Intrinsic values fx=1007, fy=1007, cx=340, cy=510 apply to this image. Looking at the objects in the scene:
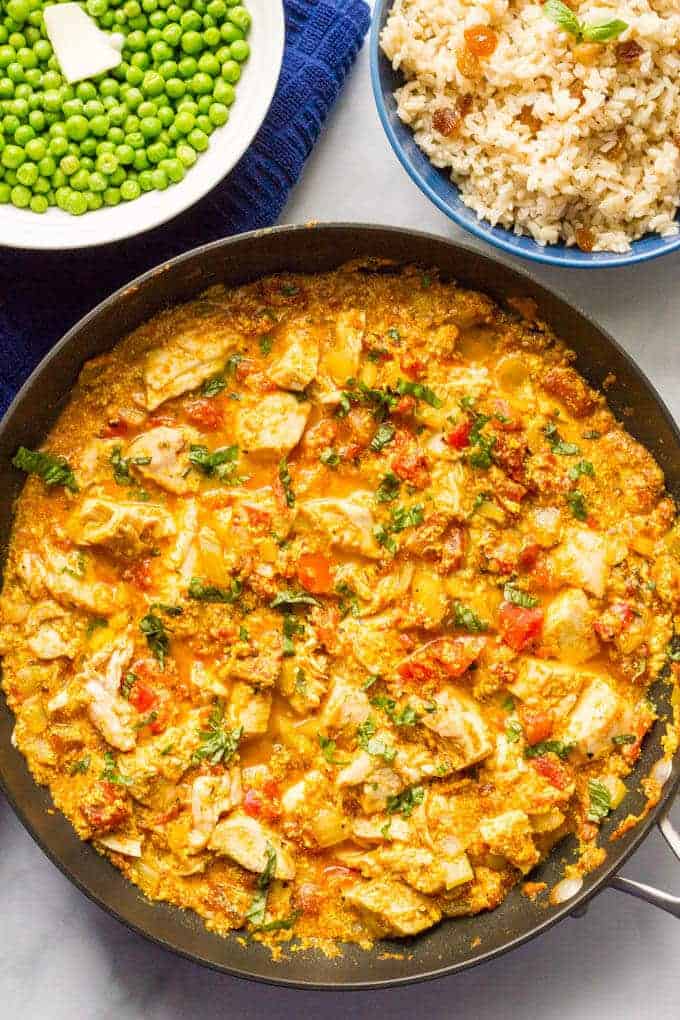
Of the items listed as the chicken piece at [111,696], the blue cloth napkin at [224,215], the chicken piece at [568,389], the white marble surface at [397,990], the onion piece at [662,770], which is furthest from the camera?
the white marble surface at [397,990]

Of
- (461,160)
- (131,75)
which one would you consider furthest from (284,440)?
(131,75)

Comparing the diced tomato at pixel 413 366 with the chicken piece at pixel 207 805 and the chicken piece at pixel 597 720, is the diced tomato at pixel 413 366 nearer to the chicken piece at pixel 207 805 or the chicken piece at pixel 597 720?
the chicken piece at pixel 597 720

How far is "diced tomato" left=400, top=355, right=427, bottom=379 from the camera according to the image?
4805mm

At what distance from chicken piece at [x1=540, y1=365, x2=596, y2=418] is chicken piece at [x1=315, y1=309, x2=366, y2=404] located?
947mm

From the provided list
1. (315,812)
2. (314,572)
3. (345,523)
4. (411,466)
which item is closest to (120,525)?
(314,572)

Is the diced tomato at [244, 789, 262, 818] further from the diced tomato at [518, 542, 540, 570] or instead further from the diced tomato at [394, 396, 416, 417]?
the diced tomato at [394, 396, 416, 417]

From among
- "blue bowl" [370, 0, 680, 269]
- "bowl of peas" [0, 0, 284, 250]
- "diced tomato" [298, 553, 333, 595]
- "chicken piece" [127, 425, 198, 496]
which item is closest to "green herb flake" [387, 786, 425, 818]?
"diced tomato" [298, 553, 333, 595]

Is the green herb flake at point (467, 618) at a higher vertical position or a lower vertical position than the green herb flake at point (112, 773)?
higher

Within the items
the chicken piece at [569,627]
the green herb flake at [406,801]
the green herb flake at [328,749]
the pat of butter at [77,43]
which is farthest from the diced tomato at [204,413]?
the green herb flake at [406,801]

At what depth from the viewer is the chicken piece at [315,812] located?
475 cm

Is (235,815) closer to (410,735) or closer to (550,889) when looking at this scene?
Result: (410,735)

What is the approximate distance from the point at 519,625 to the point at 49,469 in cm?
236

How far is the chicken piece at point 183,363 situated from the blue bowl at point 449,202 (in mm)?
1221

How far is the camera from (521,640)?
15.8 feet
